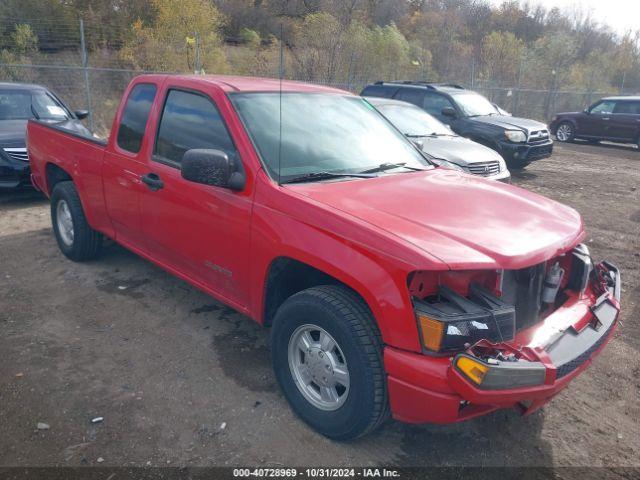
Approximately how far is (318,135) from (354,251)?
1273mm

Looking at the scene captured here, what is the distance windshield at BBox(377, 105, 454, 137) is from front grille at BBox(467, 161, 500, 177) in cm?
118

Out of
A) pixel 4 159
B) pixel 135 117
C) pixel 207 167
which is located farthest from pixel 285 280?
pixel 4 159

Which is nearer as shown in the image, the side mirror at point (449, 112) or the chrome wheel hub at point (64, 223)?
the chrome wheel hub at point (64, 223)

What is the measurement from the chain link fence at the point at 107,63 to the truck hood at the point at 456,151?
456 cm

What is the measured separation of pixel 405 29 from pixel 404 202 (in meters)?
34.4

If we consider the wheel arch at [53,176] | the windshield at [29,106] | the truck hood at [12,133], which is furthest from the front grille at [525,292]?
the windshield at [29,106]

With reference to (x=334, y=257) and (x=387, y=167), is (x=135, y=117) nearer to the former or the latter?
(x=387, y=167)

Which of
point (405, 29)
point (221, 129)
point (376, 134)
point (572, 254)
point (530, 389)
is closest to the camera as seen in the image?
point (530, 389)

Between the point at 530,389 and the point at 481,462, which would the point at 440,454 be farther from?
the point at 530,389

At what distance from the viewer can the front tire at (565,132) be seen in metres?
18.5

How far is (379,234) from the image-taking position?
98.7 inches

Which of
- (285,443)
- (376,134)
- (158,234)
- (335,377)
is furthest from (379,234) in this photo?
A: (158,234)

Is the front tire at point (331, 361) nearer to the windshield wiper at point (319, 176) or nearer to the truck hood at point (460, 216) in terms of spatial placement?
the truck hood at point (460, 216)

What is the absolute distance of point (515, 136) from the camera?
10672mm
